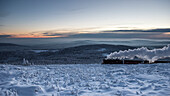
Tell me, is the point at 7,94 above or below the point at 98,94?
above

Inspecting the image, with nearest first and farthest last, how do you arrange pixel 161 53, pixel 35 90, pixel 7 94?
pixel 7 94
pixel 35 90
pixel 161 53

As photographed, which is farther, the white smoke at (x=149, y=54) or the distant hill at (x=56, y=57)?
the distant hill at (x=56, y=57)

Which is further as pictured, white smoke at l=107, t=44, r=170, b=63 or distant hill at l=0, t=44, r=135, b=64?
distant hill at l=0, t=44, r=135, b=64

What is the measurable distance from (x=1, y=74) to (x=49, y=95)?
6.53 m

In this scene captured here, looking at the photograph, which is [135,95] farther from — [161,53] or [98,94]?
[161,53]

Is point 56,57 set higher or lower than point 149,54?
lower

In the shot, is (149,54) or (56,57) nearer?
(149,54)

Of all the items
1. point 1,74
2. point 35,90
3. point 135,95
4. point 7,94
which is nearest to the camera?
point 7,94

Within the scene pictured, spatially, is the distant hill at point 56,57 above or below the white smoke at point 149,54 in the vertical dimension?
below

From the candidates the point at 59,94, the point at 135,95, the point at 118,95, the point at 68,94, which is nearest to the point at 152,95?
the point at 135,95

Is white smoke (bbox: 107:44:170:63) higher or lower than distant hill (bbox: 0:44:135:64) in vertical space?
higher

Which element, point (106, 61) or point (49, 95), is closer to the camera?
point (49, 95)

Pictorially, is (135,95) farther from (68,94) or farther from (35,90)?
(35,90)

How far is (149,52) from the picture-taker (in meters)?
21.9
